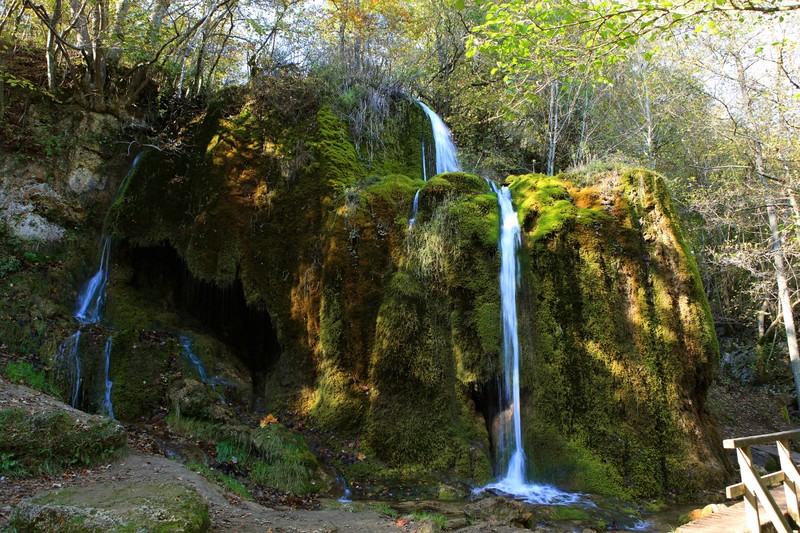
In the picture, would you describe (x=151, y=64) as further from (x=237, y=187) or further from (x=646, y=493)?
(x=646, y=493)

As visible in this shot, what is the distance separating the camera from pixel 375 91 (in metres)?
12.9

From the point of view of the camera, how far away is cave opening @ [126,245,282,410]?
11.4 meters

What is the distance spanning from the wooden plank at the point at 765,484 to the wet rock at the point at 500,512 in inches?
91.2

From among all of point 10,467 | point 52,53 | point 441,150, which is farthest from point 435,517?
point 52,53

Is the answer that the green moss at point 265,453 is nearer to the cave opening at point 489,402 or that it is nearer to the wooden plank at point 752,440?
the cave opening at point 489,402

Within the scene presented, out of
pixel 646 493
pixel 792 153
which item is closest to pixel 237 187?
pixel 646 493

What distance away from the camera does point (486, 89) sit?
1650 cm

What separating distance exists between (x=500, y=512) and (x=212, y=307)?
8235 mm

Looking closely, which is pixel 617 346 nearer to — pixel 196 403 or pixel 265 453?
pixel 265 453

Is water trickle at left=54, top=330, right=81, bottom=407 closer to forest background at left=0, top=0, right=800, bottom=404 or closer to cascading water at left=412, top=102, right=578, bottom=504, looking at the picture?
forest background at left=0, top=0, right=800, bottom=404

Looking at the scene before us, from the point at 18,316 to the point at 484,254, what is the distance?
356 inches

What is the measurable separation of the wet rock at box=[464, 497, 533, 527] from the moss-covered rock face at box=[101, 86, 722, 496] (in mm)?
1452

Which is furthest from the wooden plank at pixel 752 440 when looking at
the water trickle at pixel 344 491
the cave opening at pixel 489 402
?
the water trickle at pixel 344 491

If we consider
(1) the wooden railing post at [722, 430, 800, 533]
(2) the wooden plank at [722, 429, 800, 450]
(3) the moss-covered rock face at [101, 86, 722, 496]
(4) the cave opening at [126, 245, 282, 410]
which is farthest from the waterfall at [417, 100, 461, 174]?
(1) the wooden railing post at [722, 430, 800, 533]
